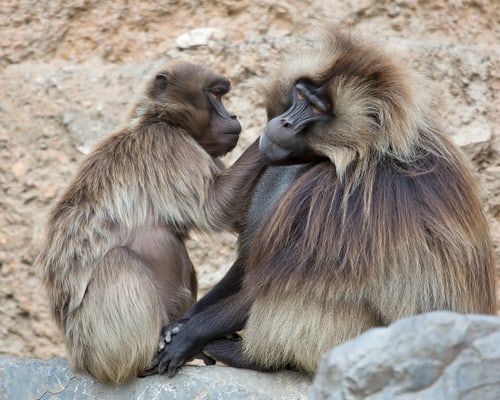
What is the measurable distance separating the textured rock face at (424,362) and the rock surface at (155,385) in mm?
1664

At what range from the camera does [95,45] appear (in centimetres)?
730

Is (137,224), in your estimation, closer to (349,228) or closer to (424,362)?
(349,228)

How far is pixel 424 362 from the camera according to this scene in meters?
2.84

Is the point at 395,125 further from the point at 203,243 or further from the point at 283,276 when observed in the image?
the point at 203,243

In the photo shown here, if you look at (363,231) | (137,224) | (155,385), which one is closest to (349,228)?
(363,231)

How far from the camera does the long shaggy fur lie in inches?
172

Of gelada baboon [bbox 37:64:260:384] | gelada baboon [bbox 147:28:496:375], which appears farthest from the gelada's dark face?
gelada baboon [bbox 37:64:260:384]

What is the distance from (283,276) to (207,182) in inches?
28.1

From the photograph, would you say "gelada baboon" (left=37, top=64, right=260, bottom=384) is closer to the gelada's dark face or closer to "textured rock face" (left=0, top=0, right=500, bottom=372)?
the gelada's dark face

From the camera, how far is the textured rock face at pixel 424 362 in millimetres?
2791

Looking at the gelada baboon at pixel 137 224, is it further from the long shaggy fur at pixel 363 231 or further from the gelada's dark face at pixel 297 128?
the long shaggy fur at pixel 363 231

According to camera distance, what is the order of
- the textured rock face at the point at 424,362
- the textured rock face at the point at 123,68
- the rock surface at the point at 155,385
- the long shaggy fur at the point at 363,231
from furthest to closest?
the textured rock face at the point at 123,68 → the rock surface at the point at 155,385 → the long shaggy fur at the point at 363,231 → the textured rock face at the point at 424,362

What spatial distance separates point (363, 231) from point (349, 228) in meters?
0.06

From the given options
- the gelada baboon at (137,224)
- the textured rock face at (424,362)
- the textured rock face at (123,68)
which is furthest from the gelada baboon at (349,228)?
the textured rock face at (123,68)
